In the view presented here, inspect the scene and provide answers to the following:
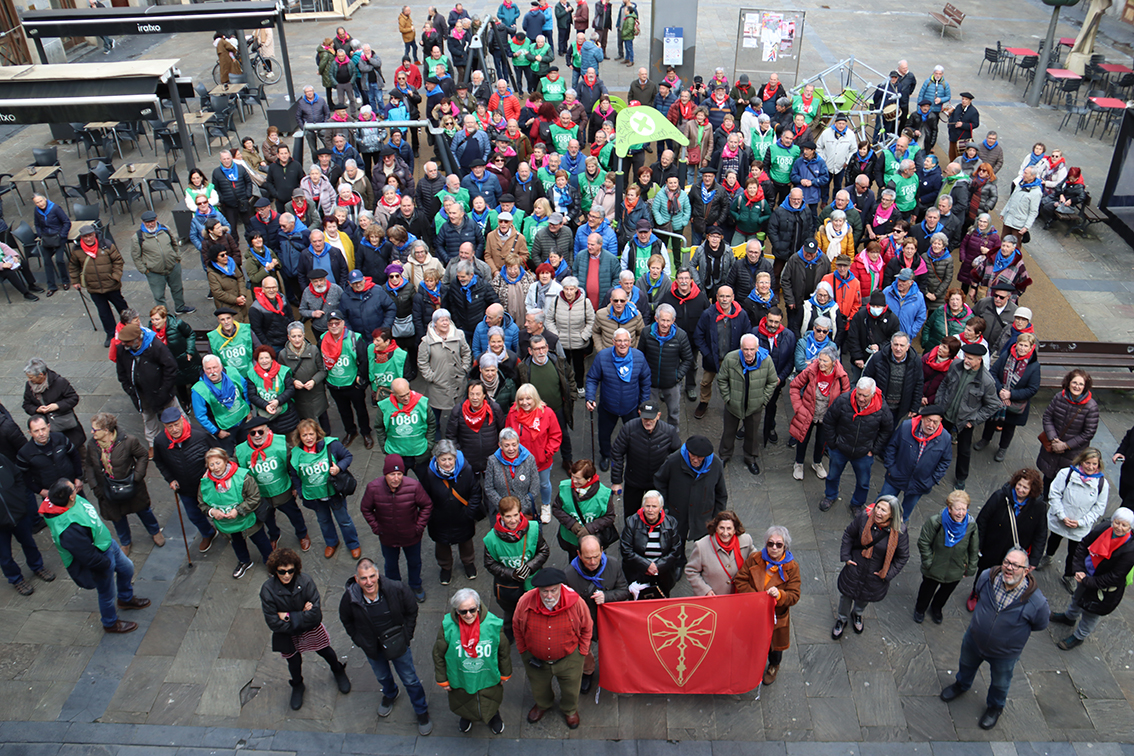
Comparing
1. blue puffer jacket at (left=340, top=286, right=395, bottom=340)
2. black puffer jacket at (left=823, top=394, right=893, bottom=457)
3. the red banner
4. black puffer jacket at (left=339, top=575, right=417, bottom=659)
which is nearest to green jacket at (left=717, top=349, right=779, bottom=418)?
black puffer jacket at (left=823, top=394, right=893, bottom=457)

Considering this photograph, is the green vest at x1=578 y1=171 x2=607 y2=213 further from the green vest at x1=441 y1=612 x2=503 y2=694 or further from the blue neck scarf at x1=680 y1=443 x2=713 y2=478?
the green vest at x1=441 y1=612 x2=503 y2=694

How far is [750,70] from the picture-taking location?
20.4m

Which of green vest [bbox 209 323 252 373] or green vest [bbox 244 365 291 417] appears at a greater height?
green vest [bbox 209 323 252 373]

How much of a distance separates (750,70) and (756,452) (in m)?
13.8

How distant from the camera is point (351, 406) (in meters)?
10.1

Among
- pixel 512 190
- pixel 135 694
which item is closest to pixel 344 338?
pixel 135 694

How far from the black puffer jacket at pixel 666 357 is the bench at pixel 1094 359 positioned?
4.61 meters

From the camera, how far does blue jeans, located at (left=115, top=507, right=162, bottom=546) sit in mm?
8445

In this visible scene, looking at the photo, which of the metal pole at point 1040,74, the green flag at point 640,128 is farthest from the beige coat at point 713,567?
the metal pole at point 1040,74

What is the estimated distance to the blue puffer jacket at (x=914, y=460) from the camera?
7.89 metres

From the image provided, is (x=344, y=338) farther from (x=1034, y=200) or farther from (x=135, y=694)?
(x=1034, y=200)

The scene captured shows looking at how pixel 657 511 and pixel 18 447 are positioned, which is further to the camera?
pixel 18 447

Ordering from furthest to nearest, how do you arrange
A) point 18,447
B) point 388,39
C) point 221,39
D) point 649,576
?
point 388,39
point 221,39
point 18,447
point 649,576

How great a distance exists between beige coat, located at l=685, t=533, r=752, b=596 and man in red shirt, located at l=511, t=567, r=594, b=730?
104 cm
